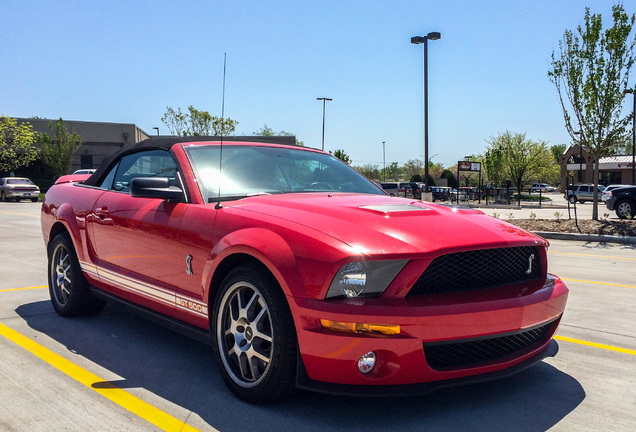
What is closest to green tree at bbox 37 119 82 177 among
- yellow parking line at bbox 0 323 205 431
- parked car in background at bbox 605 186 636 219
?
parked car in background at bbox 605 186 636 219

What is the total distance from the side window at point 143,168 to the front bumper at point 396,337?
1.99m

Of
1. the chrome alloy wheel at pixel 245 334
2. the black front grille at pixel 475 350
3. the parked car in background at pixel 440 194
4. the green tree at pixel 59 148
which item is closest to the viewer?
the black front grille at pixel 475 350

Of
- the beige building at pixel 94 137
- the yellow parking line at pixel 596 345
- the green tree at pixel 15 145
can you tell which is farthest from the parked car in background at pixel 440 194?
the yellow parking line at pixel 596 345

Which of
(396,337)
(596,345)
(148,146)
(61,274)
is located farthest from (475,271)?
(61,274)

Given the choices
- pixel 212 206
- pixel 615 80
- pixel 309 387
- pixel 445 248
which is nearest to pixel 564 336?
pixel 445 248

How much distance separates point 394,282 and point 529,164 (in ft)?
200

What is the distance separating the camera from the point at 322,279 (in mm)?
2807

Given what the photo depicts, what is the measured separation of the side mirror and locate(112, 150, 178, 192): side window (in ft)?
1.18

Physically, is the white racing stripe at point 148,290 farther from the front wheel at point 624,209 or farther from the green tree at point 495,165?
the green tree at point 495,165

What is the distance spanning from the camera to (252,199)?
12.4ft

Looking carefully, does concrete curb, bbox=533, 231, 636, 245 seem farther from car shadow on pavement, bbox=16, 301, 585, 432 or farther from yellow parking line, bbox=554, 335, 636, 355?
car shadow on pavement, bbox=16, 301, 585, 432

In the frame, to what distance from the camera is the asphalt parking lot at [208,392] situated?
2.97 m

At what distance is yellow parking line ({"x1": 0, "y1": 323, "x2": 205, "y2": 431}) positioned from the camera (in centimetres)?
300

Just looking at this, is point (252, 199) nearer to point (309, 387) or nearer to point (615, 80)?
point (309, 387)
